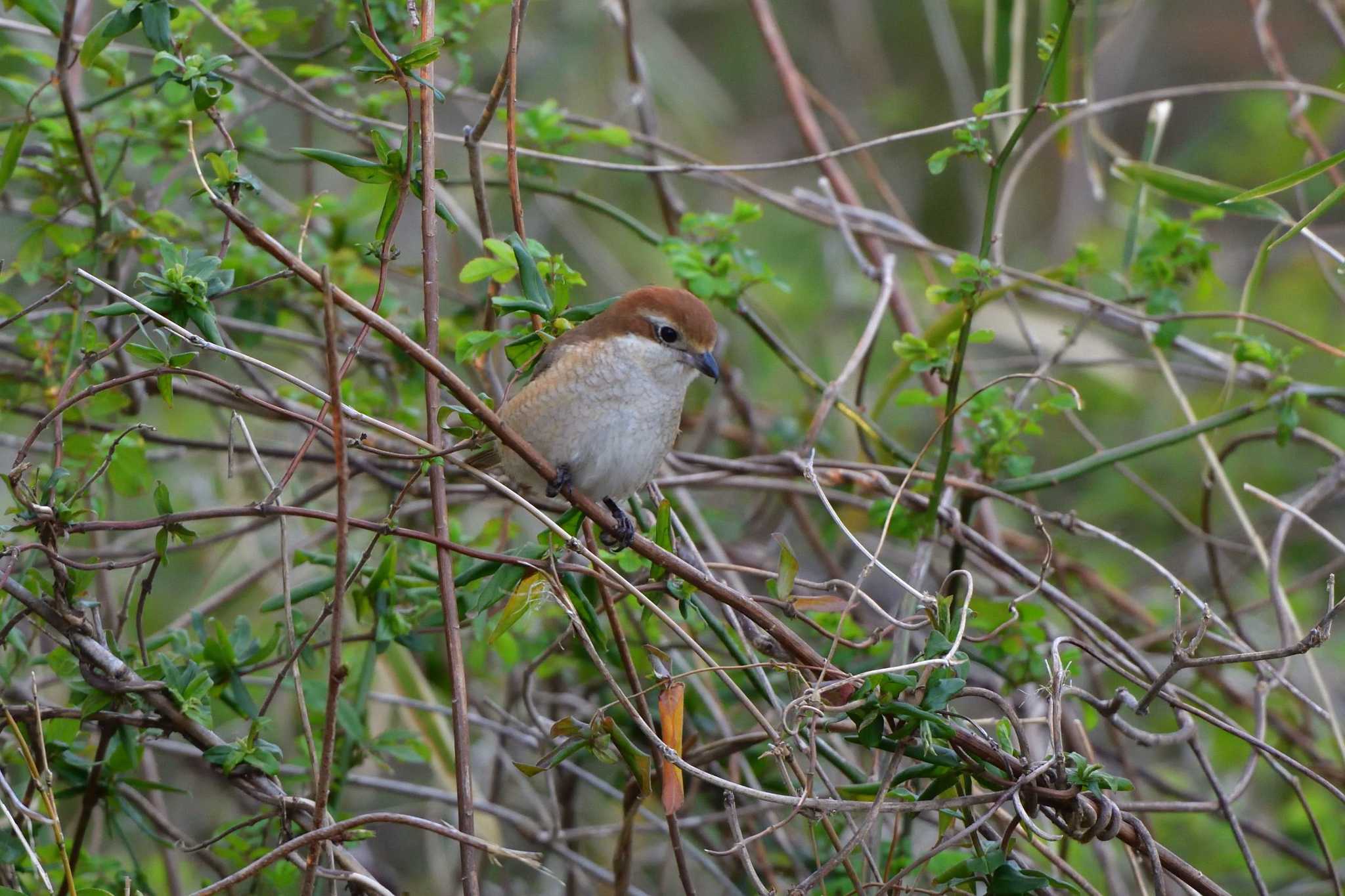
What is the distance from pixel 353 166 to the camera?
85.3 inches

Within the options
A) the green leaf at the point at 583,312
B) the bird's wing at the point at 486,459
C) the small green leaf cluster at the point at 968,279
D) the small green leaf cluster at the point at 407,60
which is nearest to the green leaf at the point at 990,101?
the small green leaf cluster at the point at 968,279

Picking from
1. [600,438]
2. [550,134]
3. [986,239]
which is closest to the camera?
[986,239]

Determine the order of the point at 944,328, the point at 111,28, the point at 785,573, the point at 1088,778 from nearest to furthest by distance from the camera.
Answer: the point at 1088,778 < the point at 111,28 < the point at 785,573 < the point at 944,328

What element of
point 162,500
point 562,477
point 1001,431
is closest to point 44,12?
point 162,500

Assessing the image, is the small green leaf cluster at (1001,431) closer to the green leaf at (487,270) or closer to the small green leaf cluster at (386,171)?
the green leaf at (487,270)

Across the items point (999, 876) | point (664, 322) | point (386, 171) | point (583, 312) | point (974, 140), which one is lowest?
point (999, 876)

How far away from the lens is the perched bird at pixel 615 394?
9.52 ft

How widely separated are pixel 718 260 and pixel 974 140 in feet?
2.86

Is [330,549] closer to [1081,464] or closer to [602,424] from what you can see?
[602,424]

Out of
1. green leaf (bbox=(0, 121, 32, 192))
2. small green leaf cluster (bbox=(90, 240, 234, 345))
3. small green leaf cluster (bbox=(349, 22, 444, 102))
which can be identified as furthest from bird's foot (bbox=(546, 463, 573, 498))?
green leaf (bbox=(0, 121, 32, 192))

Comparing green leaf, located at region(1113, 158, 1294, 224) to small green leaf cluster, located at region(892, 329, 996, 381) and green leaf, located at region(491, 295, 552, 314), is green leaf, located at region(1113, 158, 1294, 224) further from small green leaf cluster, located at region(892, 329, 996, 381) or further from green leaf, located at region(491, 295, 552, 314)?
green leaf, located at region(491, 295, 552, 314)

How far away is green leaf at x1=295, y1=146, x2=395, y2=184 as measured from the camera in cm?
217

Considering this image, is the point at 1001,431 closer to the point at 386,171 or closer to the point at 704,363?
the point at 704,363

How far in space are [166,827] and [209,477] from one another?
2.09 m
